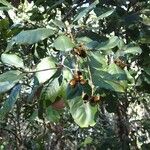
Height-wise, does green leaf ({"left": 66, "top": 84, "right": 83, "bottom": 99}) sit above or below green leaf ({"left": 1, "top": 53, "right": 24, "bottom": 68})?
below

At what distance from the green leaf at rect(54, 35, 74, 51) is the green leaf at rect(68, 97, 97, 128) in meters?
0.14

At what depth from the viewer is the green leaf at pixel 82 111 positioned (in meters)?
1.02

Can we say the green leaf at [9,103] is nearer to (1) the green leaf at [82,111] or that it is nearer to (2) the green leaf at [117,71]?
(1) the green leaf at [82,111]

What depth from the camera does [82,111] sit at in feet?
3.40

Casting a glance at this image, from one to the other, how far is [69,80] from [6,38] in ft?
3.06

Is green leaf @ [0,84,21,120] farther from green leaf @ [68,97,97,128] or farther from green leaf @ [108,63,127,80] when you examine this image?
green leaf @ [108,63,127,80]

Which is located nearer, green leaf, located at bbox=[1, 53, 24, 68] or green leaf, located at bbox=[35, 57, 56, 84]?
green leaf, located at bbox=[35, 57, 56, 84]

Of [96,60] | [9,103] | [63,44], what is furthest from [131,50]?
[9,103]

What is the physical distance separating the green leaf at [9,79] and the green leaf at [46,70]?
7 centimetres

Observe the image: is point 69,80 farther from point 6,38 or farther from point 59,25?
point 6,38

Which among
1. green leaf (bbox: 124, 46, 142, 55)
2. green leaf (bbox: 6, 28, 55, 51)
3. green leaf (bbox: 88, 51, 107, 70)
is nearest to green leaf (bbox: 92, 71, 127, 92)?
green leaf (bbox: 88, 51, 107, 70)

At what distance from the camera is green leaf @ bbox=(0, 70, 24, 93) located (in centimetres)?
108

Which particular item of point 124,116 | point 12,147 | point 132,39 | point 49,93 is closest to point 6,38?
point 132,39

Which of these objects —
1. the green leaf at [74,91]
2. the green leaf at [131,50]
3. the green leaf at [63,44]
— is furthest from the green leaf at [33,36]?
the green leaf at [131,50]
